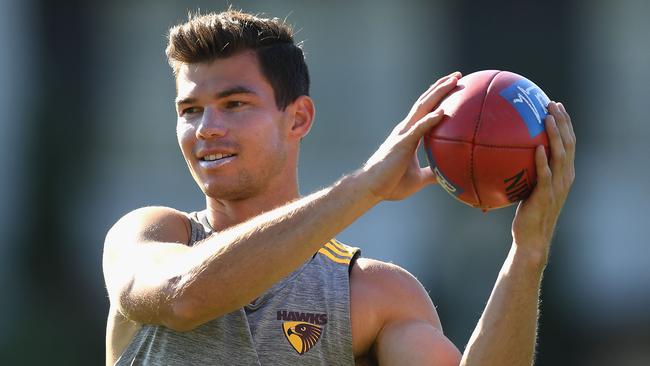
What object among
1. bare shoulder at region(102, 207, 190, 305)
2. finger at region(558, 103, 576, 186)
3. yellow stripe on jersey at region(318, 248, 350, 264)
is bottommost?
yellow stripe on jersey at region(318, 248, 350, 264)

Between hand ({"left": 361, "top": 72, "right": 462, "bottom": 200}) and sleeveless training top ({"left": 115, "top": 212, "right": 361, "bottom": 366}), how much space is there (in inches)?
32.3

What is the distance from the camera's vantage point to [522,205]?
5.20 meters

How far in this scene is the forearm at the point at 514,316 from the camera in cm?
527

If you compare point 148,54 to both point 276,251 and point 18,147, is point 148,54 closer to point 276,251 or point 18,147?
point 18,147

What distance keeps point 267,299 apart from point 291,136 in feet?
3.12

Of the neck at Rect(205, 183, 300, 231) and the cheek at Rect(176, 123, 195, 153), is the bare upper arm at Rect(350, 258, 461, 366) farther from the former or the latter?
the cheek at Rect(176, 123, 195, 153)

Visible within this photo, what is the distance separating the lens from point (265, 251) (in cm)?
490

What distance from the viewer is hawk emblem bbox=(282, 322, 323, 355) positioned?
221 inches

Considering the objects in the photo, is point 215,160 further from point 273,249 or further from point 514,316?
point 514,316

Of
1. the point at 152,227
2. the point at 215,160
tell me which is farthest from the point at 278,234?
the point at 215,160

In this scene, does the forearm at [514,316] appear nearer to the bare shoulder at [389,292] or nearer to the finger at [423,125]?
the bare shoulder at [389,292]

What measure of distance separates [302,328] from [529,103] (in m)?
1.39

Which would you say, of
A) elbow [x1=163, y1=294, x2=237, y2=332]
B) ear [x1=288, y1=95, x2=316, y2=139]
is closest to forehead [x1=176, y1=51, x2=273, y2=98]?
ear [x1=288, y1=95, x2=316, y2=139]

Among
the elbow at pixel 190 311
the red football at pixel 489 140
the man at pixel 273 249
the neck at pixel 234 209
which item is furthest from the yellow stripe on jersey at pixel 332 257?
the elbow at pixel 190 311
